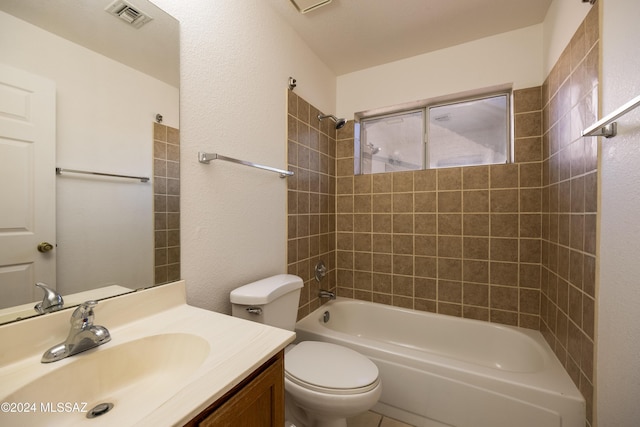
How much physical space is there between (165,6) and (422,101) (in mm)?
1761

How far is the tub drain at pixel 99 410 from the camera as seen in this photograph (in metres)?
0.61

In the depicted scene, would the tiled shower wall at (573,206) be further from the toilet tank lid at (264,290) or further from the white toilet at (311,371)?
the toilet tank lid at (264,290)

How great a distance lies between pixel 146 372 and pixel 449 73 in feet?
7.96

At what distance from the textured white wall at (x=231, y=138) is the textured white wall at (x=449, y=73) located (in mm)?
731

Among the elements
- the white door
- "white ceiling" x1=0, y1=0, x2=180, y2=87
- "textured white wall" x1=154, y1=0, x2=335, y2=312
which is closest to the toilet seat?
"textured white wall" x1=154, y1=0, x2=335, y2=312

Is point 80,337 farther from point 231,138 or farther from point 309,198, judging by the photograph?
point 309,198

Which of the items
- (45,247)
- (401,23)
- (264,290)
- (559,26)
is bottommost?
(264,290)

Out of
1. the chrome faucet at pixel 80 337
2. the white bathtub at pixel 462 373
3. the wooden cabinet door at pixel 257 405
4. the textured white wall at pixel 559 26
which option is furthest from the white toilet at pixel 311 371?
the textured white wall at pixel 559 26

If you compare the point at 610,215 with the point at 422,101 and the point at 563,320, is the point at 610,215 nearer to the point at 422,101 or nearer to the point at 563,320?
the point at 563,320

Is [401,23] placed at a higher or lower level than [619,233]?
higher

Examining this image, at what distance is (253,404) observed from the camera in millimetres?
635

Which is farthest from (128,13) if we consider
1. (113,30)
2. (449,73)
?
(449,73)

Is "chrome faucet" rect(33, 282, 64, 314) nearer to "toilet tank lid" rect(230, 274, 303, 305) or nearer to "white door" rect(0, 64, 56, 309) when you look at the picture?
"white door" rect(0, 64, 56, 309)

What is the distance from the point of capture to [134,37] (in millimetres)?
916
